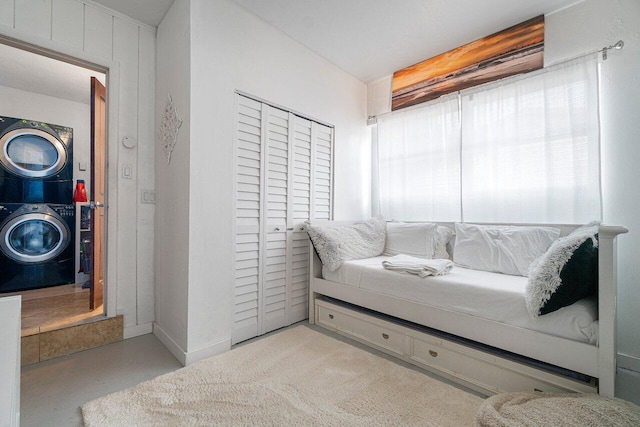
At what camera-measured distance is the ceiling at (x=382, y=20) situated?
2.04 metres

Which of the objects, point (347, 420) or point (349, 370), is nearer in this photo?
point (347, 420)

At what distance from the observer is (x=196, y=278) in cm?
185

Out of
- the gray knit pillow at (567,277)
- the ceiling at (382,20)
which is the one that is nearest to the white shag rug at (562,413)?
the gray knit pillow at (567,277)

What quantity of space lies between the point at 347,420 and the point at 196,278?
1.23 metres

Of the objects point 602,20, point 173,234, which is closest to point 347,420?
point 173,234

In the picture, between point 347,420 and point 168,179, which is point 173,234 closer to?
point 168,179

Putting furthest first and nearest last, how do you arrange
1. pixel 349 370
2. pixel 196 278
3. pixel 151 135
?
pixel 151 135, pixel 196 278, pixel 349 370

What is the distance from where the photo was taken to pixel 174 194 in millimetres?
2031

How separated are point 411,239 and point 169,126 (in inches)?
87.6

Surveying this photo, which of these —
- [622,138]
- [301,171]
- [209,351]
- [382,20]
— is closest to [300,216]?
[301,171]

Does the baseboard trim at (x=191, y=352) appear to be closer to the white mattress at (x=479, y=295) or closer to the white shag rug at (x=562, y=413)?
the white mattress at (x=479, y=295)

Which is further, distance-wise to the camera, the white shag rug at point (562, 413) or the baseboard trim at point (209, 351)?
the baseboard trim at point (209, 351)

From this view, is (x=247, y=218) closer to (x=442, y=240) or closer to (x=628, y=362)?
(x=442, y=240)

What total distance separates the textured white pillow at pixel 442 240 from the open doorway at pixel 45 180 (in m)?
3.11
